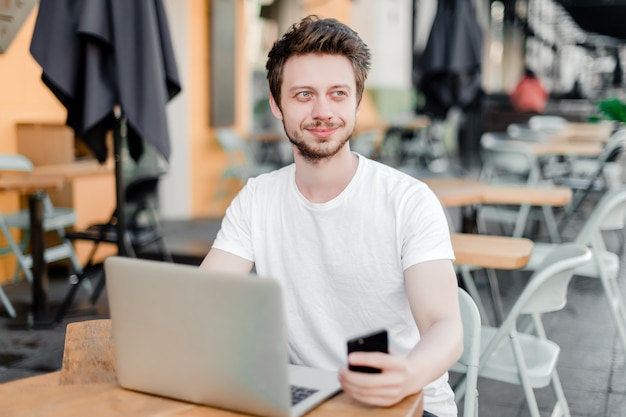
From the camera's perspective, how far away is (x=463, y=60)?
727 centimetres

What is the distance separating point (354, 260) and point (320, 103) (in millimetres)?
365

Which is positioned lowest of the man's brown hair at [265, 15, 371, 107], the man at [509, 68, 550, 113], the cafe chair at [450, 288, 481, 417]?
the cafe chair at [450, 288, 481, 417]

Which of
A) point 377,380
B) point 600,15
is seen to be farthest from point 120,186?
point 600,15

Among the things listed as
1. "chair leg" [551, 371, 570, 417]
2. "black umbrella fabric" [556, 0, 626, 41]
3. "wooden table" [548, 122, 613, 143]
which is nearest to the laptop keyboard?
"chair leg" [551, 371, 570, 417]

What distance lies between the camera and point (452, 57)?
7.21 metres

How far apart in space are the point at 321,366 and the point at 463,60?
5.99m

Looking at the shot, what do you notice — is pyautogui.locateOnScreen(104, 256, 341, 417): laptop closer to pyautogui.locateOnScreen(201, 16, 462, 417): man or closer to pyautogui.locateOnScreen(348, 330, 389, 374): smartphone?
pyautogui.locateOnScreen(348, 330, 389, 374): smartphone

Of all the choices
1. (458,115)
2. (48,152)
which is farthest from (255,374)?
(458,115)

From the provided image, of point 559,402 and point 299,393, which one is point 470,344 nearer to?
point 299,393

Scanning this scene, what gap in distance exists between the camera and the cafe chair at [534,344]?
7.42 ft

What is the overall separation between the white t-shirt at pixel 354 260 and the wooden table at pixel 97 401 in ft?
1.33

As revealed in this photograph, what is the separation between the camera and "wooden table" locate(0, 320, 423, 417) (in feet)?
4.12

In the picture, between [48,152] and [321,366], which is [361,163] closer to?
[321,366]

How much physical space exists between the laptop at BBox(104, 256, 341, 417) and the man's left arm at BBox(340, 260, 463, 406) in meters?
0.11
